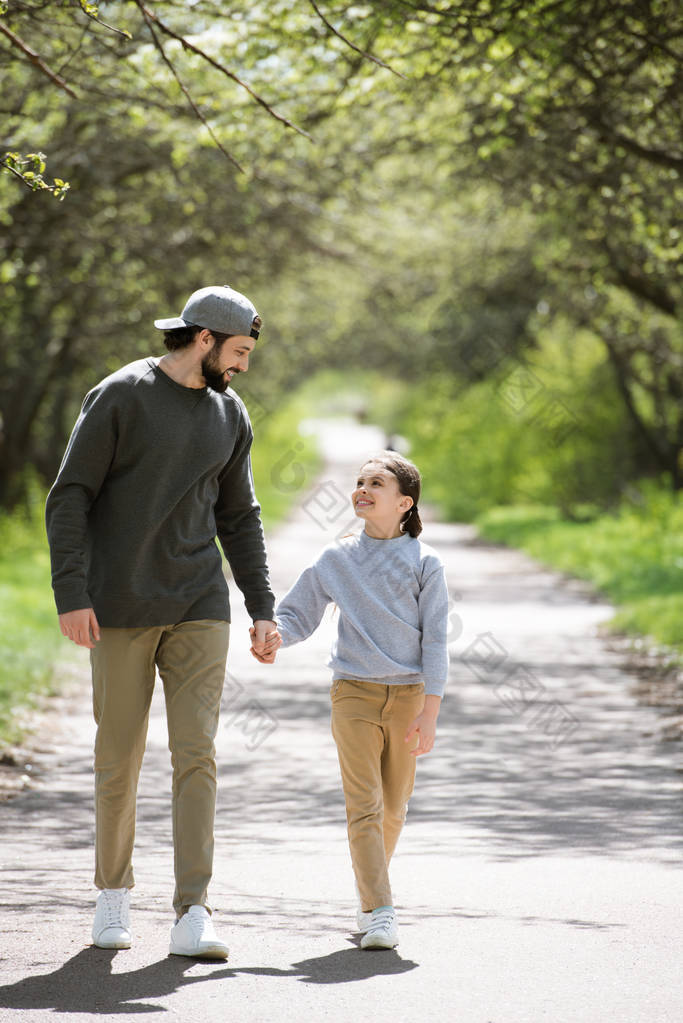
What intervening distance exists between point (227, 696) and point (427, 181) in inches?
334

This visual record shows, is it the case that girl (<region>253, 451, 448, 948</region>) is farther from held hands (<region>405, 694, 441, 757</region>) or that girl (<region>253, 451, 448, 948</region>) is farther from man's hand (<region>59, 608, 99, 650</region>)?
man's hand (<region>59, 608, 99, 650</region>)

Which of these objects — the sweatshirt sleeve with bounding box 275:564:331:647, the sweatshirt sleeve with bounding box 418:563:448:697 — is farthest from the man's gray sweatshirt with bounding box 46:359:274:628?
the sweatshirt sleeve with bounding box 418:563:448:697

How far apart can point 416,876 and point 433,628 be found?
1402mm

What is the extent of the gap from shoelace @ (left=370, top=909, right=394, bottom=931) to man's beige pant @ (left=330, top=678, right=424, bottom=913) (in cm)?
3

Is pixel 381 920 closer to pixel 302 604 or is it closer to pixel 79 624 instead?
pixel 302 604

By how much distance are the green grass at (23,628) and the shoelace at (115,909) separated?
151 inches

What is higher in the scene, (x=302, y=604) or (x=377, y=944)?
(x=302, y=604)

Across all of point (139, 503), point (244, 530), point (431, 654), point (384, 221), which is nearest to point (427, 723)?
point (431, 654)

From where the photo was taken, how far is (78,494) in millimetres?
4594

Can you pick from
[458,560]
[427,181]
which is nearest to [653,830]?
[427,181]

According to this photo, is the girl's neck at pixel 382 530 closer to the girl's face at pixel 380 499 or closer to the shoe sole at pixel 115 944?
the girl's face at pixel 380 499

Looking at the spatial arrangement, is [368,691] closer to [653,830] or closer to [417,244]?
[653,830]

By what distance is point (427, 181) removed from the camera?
17.3 metres

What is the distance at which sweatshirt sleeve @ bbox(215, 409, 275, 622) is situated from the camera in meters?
5.01
